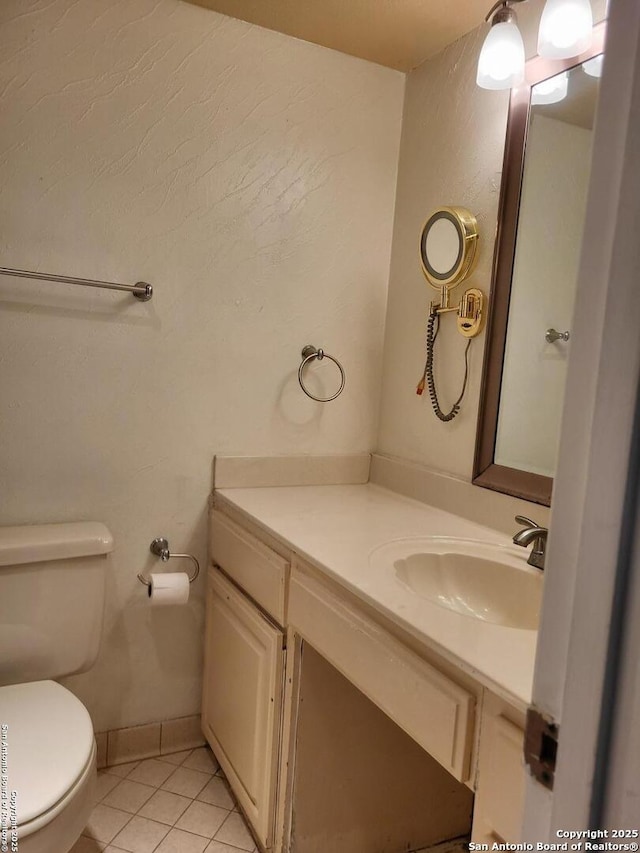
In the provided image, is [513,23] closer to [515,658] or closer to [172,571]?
[515,658]

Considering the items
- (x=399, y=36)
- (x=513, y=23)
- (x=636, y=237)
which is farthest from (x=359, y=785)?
(x=399, y=36)

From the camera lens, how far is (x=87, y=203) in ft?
5.30

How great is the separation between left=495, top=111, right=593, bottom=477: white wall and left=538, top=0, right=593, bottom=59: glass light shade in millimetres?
152

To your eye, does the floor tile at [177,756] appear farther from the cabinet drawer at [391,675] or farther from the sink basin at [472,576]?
the sink basin at [472,576]

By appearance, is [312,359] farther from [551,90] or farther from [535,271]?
[551,90]

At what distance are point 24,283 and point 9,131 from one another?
360 mm

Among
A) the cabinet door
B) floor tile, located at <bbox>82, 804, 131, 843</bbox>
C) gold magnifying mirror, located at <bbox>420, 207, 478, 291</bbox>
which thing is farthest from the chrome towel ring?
floor tile, located at <bbox>82, 804, 131, 843</bbox>

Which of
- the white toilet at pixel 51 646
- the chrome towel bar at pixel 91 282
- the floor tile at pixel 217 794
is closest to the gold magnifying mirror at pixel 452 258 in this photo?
the chrome towel bar at pixel 91 282

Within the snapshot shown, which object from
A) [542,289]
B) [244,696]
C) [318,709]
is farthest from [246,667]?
[542,289]

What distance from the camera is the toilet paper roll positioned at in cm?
167

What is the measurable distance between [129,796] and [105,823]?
107mm

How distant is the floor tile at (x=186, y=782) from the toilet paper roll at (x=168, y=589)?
51cm

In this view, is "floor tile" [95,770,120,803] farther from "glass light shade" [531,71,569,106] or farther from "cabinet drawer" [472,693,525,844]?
"glass light shade" [531,71,569,106]

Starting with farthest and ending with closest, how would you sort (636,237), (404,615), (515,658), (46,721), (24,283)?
(24,283), (46,721), (404,615), (515,658), (636,237)
